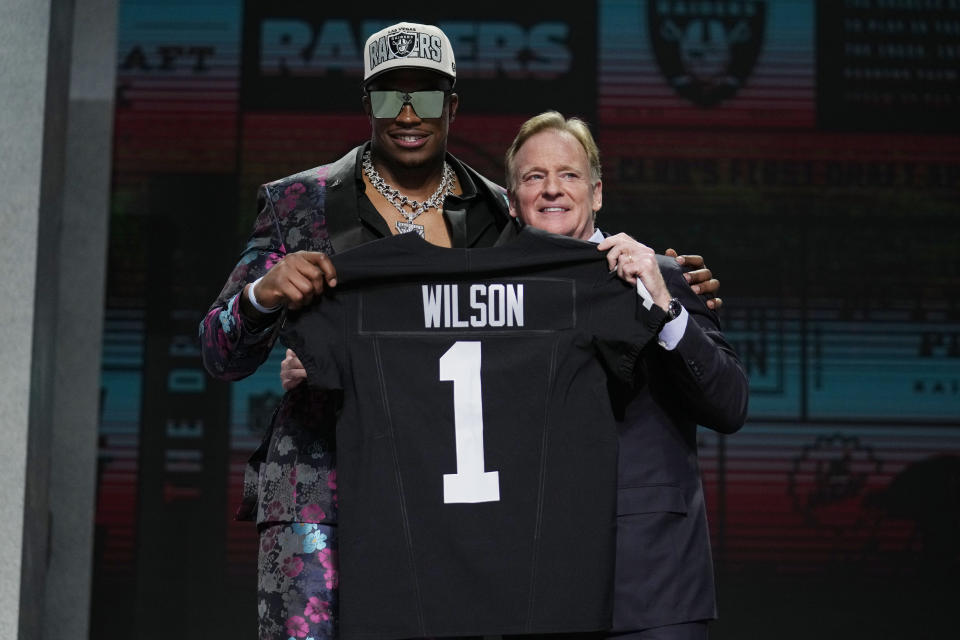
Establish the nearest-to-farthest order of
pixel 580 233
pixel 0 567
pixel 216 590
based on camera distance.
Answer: pixel 580 233, pixel 0 567, pixel 216 590

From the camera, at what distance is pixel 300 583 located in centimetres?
178

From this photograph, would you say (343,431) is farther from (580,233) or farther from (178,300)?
(178,300)

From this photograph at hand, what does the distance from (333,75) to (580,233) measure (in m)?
2.27

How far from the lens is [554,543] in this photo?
5.71ft

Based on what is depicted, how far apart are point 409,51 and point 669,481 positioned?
863 mm

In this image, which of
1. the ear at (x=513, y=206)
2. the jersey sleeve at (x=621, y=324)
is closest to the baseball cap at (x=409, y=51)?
the ear at (x=513, y=206)

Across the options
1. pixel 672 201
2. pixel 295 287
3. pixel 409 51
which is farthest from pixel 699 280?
pixel 672 201

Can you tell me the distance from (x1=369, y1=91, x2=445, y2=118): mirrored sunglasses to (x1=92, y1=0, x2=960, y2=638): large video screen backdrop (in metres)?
2.15

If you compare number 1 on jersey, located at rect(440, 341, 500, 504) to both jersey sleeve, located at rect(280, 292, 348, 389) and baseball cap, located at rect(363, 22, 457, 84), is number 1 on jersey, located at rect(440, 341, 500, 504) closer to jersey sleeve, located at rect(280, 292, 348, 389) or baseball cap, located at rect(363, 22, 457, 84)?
jersey sleeve, located at rect(280, 292, 348, 389)

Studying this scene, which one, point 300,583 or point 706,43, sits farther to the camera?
point 706,43

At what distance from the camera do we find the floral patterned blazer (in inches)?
71.3

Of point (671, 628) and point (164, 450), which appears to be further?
point (164, 450)

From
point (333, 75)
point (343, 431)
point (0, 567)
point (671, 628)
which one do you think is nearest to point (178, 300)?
point (333, 75)

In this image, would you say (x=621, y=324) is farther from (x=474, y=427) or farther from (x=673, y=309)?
(x=474, y=427)
